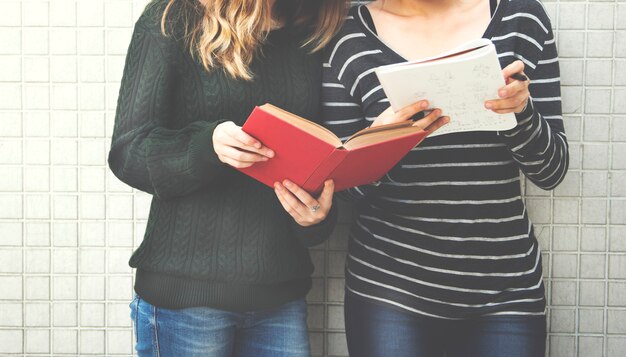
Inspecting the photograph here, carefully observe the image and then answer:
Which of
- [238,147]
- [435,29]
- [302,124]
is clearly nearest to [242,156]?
[238,147]

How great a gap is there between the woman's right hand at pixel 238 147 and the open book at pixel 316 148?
0.01 m

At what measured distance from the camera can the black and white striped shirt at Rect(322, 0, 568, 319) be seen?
1140 millimetres

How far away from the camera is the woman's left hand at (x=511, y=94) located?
926 millimetres

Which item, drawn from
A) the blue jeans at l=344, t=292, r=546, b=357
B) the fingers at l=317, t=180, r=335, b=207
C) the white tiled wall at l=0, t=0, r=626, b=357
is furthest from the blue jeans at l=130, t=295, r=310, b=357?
the white tiled wall at l=0, t=0, r=626, b=357

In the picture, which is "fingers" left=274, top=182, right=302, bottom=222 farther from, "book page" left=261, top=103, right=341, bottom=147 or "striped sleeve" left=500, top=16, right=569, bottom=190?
"striped sleeve" left=500, top=16, right=569, bottom=190

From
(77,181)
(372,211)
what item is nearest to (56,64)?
(77,181)

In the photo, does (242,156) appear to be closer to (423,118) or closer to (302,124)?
(302,124)

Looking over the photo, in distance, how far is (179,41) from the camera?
3.60ft

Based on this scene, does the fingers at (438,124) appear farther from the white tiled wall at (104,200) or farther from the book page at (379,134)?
the white tiled wall at (104,200)

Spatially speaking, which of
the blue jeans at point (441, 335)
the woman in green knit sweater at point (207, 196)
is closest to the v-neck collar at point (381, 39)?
the woman in green knit sweater at point (207, 196)

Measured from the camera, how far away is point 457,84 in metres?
0.92

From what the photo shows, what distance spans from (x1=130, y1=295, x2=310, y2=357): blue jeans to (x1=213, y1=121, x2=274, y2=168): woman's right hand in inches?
11.6

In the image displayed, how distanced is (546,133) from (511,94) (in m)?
0.19

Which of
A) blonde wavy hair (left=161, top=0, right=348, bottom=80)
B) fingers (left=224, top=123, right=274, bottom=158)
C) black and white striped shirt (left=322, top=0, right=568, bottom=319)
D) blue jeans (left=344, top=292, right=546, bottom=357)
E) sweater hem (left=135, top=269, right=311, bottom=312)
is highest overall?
blonde wavy hair (left=161, top=0, right=348, bottom=80)
